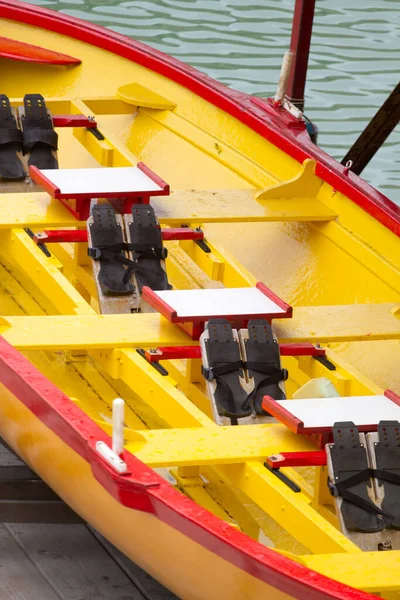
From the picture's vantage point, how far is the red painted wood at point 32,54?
770cm

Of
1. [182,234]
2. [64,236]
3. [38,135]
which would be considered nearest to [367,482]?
[182,234]

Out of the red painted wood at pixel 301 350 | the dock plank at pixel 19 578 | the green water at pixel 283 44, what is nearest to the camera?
the dock plank at pixel 19 578

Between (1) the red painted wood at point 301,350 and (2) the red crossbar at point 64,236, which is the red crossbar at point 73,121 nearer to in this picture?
(2) the red crossbar at point 64,236

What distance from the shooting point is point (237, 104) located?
6.83 meters

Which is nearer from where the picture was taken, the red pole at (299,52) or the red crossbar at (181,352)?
the red crossbar at (181,352)

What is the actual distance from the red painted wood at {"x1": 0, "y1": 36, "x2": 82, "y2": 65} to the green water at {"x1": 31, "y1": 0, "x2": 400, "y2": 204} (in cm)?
508

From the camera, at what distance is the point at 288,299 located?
19.8ft

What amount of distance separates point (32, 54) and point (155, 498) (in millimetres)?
4523

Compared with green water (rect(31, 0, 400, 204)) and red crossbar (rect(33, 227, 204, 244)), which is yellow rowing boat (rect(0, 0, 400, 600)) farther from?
green water (rect(31, 0, 400, 204))

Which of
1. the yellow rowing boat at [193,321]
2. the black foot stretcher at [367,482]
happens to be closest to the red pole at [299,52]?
the yellow rowing boat at [193,321]

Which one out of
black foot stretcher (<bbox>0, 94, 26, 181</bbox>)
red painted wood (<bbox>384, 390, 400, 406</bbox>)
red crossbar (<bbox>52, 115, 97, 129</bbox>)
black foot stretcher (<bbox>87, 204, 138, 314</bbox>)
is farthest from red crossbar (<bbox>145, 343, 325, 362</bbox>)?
red crossbar (<bbox>52, 115, 97, 129</bbox>)

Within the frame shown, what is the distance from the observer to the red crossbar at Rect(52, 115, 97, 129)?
6805 millimetres

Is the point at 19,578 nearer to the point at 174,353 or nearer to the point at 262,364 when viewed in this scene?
the point at 174,353

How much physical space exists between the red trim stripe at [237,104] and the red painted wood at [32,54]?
0.17m
